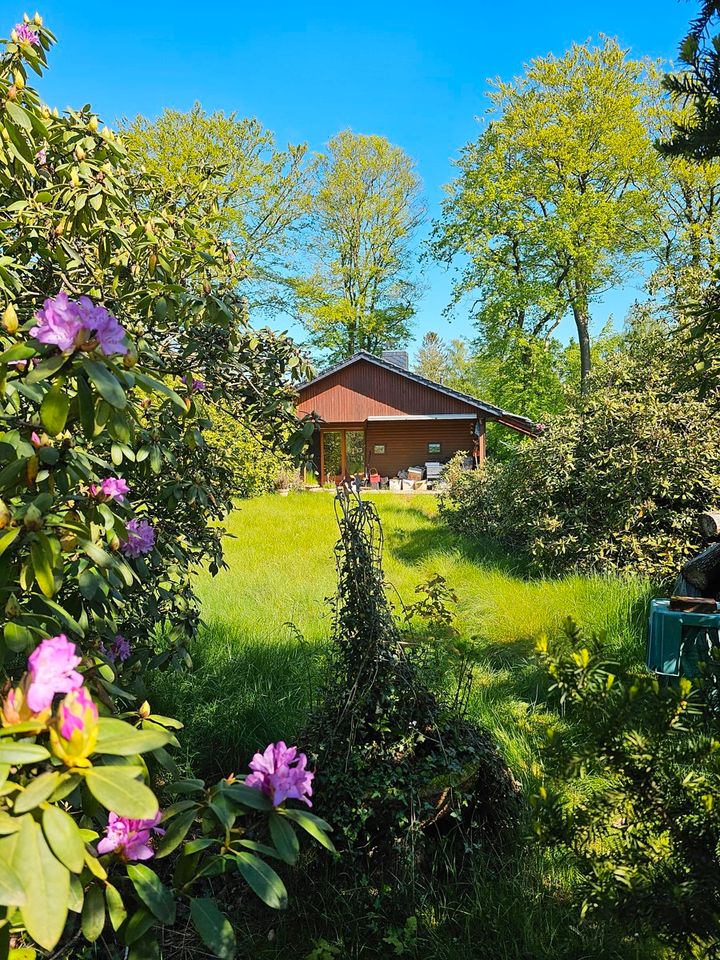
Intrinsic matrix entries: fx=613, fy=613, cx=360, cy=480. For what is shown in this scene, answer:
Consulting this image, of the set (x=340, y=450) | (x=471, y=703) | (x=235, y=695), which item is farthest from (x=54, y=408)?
(x=340, y=450)

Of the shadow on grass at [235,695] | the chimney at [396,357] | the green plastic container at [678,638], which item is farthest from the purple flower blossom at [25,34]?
the chimney at [396,357]

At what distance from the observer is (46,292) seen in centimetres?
237

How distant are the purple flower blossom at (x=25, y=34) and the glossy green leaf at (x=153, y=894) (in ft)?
8.65

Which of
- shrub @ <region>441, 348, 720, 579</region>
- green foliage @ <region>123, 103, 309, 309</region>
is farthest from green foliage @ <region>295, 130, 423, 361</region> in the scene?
shrub @ <region>441, 348, 720, 579</region>

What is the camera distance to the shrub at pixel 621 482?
6336mm

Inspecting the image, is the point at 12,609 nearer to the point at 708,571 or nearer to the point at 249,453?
the point at 708,571

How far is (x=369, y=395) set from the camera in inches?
886

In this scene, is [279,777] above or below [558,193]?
below

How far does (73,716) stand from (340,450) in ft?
75.3

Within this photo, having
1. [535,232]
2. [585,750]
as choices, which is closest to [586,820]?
[585,750]

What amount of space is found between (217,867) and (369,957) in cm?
145

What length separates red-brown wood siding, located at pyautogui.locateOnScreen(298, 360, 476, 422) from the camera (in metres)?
22.3

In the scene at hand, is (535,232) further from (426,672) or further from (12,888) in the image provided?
(12,888)

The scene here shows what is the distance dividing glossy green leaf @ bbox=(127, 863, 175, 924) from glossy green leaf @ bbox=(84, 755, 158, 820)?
263mm
